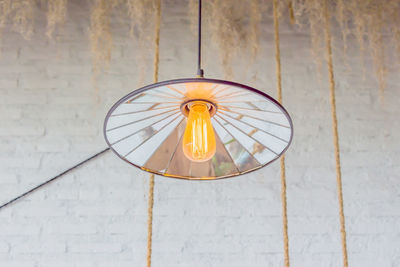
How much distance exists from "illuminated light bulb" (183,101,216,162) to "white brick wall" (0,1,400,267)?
92 centimetres

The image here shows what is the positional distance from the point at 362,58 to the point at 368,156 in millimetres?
490

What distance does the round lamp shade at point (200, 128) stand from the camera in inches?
40.4

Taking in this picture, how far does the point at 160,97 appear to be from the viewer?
1.04 meters

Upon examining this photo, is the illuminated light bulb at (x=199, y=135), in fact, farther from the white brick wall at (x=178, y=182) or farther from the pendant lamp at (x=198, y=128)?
the white brick wall at (x=178, y=182)

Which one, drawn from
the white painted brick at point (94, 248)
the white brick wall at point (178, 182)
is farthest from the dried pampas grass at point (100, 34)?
the white painted brick at point (94, 248)

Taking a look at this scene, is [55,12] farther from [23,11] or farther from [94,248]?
[94,248]

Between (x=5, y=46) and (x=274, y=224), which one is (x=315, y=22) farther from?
(x=5, y=46)

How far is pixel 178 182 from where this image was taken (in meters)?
2.03

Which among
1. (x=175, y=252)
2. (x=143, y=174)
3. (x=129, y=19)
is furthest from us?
(x=129, y=19)

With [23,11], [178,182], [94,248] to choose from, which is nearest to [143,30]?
[23,11]

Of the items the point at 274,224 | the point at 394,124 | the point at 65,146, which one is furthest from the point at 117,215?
the point at 394,124

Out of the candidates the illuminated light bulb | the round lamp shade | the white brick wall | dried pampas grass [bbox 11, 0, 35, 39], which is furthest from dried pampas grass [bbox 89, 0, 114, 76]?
the illuminated light bulb

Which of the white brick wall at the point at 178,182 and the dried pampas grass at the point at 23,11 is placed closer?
the white brick wall at the point at 178,182

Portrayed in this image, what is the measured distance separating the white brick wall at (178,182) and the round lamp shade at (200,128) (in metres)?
0.78
